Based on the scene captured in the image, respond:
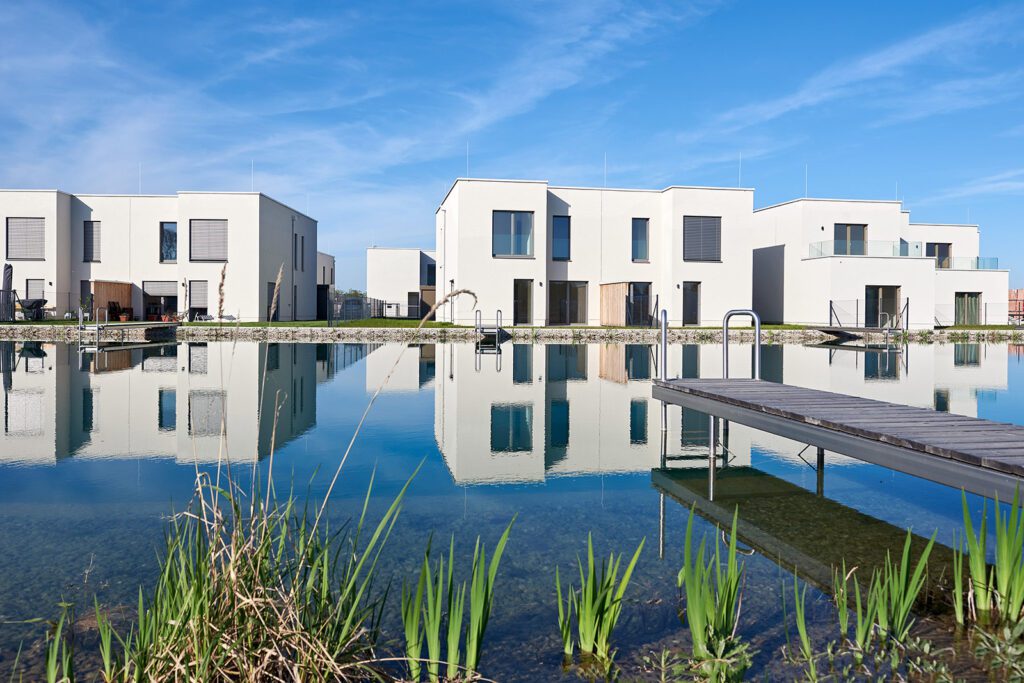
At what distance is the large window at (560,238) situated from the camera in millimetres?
30234

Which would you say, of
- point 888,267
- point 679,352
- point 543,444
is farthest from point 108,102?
point 888,267

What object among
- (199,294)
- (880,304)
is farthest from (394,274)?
(880,304)

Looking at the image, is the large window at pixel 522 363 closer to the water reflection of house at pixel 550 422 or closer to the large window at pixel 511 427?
the water reflection of house at pixel 550 422

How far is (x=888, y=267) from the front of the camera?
29984 mm

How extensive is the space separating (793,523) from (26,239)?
3519cm

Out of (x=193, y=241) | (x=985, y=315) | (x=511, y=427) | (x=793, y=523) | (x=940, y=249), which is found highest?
(x=940, y=249)

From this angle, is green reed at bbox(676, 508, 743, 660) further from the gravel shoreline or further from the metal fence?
the metal fence

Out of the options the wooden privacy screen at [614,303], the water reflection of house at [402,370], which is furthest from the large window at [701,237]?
the water reflection of house at [402,370]

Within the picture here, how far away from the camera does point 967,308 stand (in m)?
34.2

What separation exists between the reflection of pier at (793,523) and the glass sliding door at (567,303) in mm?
25319

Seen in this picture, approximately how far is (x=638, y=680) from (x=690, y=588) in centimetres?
43

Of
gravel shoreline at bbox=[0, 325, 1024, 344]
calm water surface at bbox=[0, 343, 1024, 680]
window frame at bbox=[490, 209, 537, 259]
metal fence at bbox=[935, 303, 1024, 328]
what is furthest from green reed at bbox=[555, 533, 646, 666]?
metal fence at bbox=[935, 303, 1024, 328]

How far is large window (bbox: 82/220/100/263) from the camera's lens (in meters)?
32.1

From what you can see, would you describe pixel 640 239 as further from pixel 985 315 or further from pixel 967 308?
pixel 985 315
